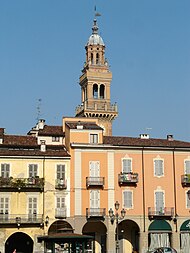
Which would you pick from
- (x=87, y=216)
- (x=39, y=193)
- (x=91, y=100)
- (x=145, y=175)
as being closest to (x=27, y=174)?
(x=39, y=193)

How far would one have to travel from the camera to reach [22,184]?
49.7m

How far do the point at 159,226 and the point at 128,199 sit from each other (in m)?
3.87

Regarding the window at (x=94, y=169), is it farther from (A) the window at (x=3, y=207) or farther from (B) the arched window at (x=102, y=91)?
(B) the arched window at (x=102, y=91)

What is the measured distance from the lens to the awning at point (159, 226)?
173 feet

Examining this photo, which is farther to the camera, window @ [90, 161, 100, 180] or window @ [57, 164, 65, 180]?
window @ [90, 161, 100, 180]

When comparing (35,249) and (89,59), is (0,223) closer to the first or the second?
(35,249)

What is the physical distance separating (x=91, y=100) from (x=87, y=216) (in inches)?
1344

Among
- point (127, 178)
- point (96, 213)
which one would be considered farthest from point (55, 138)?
point (96, 213)

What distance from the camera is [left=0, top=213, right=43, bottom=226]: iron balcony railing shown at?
49.0 metres

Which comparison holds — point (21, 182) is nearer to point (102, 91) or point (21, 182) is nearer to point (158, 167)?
point (158, 167)

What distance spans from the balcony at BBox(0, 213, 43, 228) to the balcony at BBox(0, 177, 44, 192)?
2.26m

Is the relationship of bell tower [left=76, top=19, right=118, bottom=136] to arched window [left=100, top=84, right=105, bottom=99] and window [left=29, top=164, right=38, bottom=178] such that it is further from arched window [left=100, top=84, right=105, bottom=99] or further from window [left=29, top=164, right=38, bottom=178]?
window [left=29, top=164, right=38, bottom=178]

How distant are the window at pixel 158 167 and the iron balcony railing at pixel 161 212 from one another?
3227 mm

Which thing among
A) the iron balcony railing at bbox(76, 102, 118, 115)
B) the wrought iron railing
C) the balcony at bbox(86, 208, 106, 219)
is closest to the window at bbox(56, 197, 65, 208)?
the wrought iron railing
